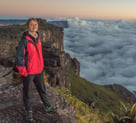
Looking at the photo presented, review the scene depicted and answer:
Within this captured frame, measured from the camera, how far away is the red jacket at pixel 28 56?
8.65 m

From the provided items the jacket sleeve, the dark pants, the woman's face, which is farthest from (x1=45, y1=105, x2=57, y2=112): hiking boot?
the woman's face

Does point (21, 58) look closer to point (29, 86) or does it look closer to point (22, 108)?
point (29, 86)

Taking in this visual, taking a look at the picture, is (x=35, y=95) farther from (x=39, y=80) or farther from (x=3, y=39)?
(x=3, y=39)

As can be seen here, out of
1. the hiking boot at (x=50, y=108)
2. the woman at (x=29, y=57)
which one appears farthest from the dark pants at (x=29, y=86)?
the hiking boot at (x=50, y=108)

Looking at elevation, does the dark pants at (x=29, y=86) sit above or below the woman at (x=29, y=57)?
below

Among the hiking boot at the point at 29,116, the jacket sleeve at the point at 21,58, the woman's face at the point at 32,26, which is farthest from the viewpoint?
the hiking boot at the point at 29,116

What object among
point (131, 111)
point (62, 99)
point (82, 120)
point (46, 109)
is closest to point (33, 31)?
point (46, 109)

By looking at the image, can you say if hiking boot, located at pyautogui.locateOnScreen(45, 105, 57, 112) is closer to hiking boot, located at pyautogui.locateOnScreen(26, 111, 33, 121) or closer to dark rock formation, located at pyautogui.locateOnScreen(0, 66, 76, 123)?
dark rock formation, located at pyautogui.locateOnScreen(0, 66, 76, 123)

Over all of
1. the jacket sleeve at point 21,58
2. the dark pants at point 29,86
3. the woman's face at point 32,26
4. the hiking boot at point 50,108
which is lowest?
the hiking boot at point 50,108

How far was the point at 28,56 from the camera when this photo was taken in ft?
29.0

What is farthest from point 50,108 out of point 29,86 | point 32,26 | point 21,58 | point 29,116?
point 32,26

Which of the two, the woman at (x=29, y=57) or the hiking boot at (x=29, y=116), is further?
the hiking boot at (x=29, y=116)

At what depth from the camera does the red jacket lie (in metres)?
8.65

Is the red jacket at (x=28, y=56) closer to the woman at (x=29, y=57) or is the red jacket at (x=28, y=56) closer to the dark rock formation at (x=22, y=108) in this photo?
the woman at (x=29, y=57)
